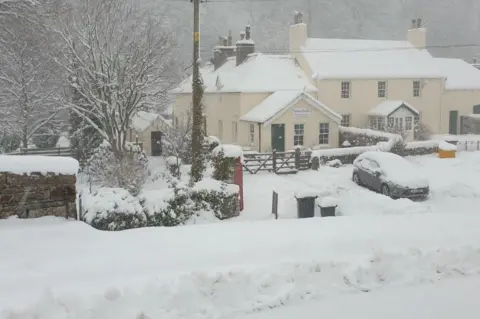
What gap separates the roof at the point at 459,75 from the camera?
133ft

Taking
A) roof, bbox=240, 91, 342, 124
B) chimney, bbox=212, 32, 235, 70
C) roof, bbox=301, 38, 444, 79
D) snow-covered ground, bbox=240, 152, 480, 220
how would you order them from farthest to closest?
chimney, bbox=212, 32, 235, 70 → roof, bbox=301, 38, 444, 79 → roof, bbox=240, 91, 342, 124 → snow-covered ground, bbox=240, 152, 480, 220

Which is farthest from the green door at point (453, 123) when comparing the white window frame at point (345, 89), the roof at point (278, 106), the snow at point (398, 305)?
the snow at point (398, 305)

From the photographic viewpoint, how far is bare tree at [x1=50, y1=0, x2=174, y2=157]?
930 inches

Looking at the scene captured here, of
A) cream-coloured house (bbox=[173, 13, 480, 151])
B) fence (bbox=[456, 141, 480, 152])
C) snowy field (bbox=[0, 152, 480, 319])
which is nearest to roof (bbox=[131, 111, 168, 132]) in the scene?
cream-coloured house (bbox=[173, 13, 480, 151])

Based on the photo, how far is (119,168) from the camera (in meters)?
18.2

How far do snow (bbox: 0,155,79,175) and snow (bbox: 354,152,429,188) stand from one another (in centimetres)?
1262

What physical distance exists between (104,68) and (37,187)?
588 inches

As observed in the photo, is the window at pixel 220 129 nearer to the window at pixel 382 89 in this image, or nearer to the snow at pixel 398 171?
the window at pixel 382 89

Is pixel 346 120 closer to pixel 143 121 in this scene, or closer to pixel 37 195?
pixel 143 121

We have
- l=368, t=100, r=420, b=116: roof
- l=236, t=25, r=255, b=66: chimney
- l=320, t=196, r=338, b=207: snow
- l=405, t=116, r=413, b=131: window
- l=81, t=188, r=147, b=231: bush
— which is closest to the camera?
l=81, t=188, r=147, b=231: bush

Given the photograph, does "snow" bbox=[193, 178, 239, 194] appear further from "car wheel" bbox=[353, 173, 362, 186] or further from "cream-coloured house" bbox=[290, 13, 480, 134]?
"cream-coloured house" bbox=[290, 13, 480, 134]

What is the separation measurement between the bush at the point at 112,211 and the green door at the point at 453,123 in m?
34.1

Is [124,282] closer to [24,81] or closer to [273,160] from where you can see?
[273,160]

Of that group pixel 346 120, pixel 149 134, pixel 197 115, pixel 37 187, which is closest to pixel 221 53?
pixel 149 134
